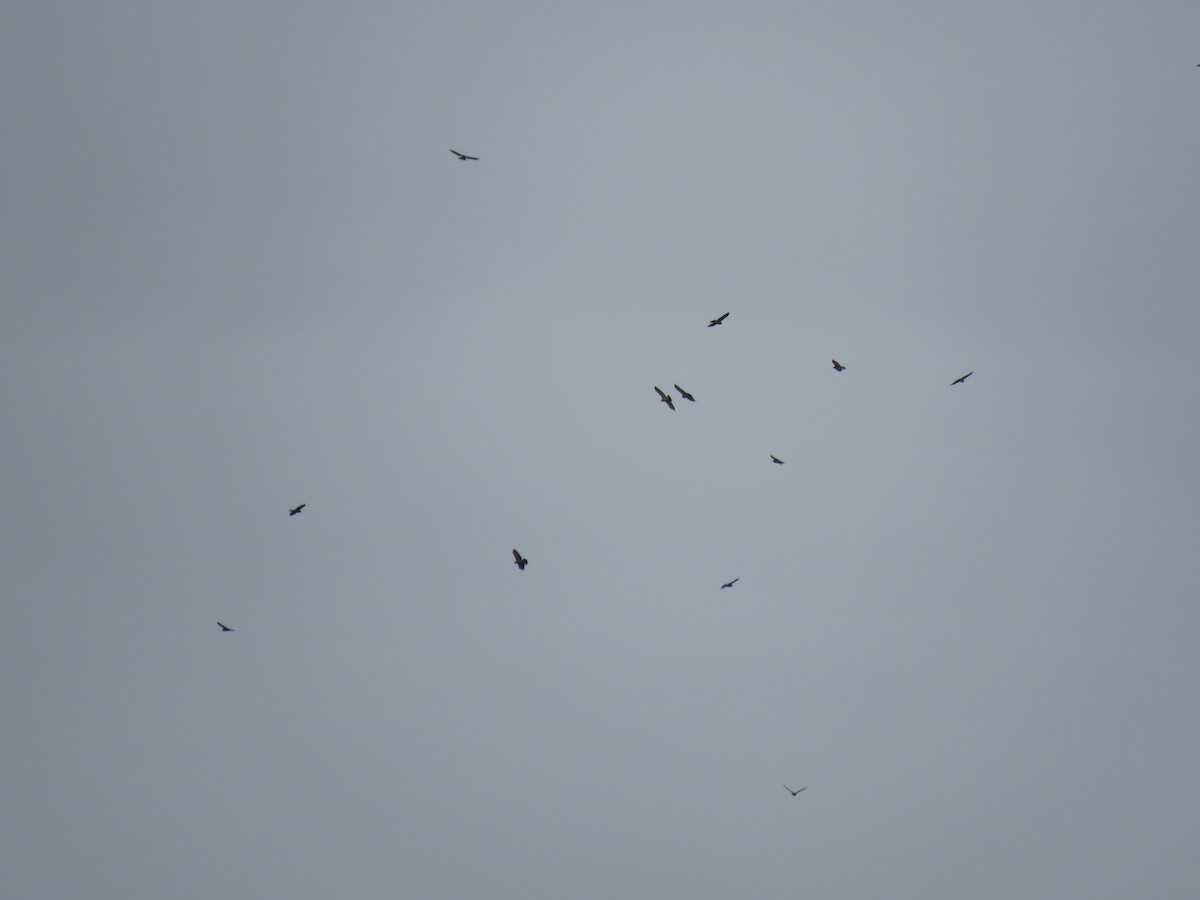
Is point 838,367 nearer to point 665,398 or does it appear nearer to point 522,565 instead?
point 665,398

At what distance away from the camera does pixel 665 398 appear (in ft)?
166

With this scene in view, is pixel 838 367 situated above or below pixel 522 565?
above

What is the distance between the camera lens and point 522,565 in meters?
47.8

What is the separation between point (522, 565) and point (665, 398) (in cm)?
1145

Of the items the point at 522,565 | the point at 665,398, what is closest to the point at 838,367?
the point at 665,398

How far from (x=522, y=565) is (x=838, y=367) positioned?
1902cm

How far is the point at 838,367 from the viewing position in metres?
49.6
